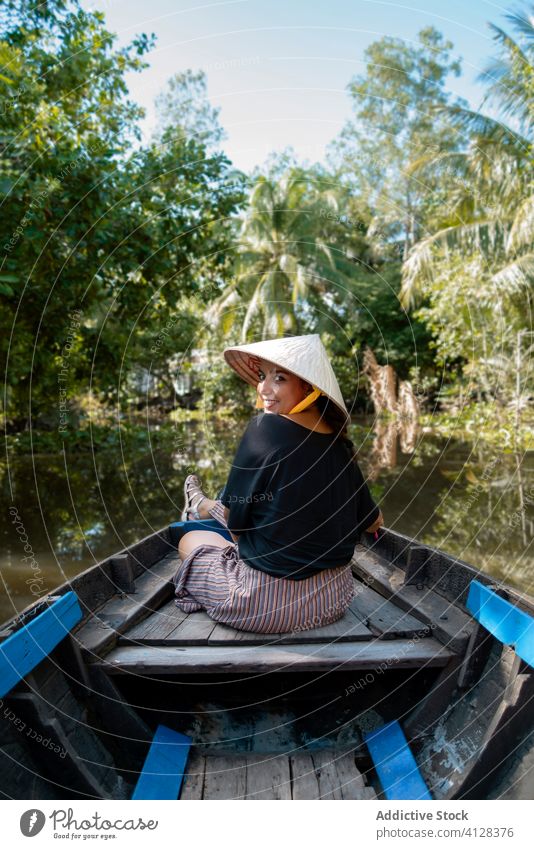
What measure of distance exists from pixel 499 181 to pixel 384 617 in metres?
11.2

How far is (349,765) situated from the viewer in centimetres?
213

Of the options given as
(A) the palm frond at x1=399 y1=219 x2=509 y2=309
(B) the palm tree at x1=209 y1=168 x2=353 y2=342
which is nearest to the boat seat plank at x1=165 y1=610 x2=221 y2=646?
(A) the palm frond at x1=399 y1=219 x2=509 y2=309

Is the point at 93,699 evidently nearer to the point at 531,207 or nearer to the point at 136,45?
the point at 136,45

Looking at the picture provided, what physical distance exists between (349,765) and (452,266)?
13171 mm

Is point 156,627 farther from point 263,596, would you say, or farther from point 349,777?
point 349,777

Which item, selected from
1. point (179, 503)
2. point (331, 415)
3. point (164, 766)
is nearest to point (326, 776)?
point (164, 766)

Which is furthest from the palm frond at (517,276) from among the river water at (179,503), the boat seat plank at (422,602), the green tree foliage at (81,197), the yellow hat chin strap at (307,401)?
the yellow hat chin strap at (307,401)

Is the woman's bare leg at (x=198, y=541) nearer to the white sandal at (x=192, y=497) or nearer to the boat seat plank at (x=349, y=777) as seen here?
the white sandal at (x=192, y=497)

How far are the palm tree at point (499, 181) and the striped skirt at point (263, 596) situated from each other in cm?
952

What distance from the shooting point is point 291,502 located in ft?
7.30

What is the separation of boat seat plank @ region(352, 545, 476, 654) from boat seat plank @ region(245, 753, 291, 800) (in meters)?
0.71

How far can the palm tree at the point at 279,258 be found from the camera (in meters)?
18.0

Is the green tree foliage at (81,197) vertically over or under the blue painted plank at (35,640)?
over
